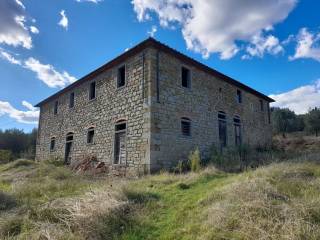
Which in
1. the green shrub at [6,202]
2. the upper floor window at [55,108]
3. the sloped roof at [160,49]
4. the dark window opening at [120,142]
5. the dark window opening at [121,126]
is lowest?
the green shrub at [6,202]

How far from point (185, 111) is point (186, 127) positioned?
31.4 inches

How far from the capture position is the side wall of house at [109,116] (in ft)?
35.6

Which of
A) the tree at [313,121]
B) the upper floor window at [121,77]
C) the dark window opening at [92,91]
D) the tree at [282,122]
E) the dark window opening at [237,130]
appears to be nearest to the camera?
the upper floor window at [121,77]

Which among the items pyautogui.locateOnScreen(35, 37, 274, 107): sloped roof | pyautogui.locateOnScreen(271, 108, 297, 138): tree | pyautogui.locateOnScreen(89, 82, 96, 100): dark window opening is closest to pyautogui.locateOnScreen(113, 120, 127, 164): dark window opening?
pyautogui.locateOnScreen(35, 37, 274, 107): sloped roof

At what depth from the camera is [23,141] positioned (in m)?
31.1

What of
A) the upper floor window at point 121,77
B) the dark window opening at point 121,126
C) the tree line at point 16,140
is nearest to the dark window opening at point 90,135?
the dark window opening at point 121,126

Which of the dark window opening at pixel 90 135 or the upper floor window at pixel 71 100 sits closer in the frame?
the dark window opening at pixel 90 135

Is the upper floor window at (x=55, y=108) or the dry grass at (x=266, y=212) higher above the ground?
the upper floor window at (x=55, y=108)

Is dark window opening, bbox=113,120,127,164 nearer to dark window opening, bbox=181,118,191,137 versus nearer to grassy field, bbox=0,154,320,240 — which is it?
dark window opening, bbox=181,118,191,137

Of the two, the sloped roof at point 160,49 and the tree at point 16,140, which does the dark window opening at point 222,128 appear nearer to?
the sloped roof at point 160,49

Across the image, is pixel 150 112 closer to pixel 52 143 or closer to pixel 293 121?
pixel 52 143

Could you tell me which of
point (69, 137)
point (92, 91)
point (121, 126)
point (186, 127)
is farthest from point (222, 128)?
point (69, 137)

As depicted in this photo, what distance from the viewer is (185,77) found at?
13.1 metres

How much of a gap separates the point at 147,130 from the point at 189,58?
184 inches
